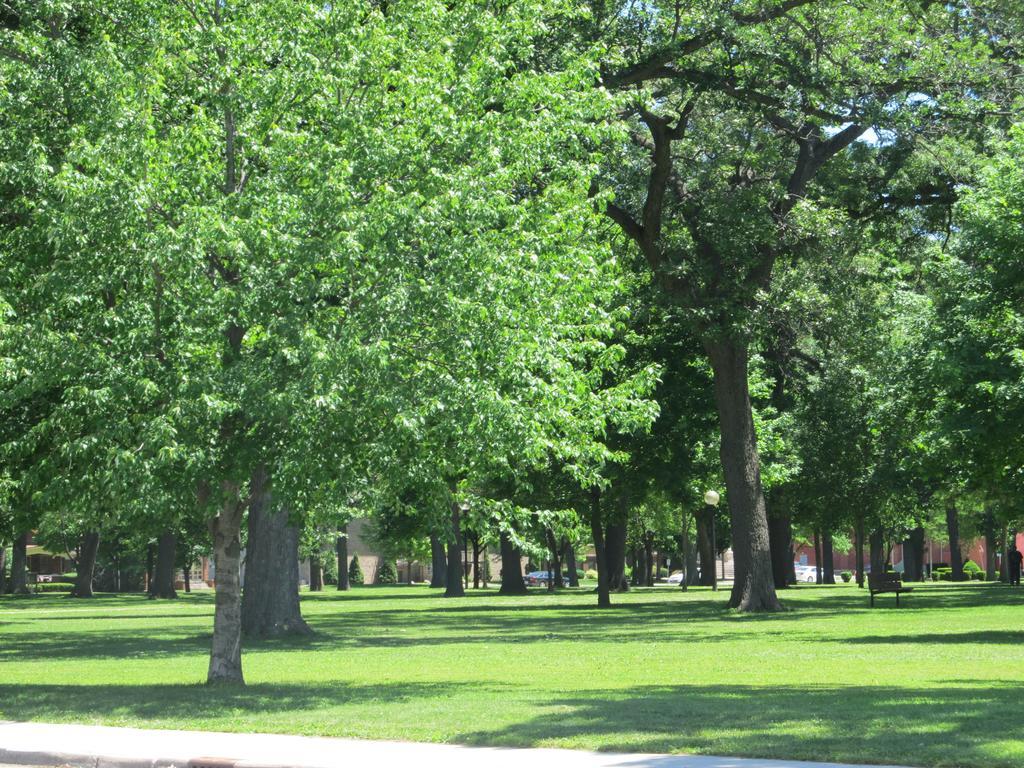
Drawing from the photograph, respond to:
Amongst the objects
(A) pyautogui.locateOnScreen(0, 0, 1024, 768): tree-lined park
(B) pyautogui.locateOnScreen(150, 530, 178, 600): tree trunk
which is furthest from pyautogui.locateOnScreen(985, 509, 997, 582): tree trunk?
(A) pyautogui.locateOnScreen(0, 0, 1024, 768): tree-lined park

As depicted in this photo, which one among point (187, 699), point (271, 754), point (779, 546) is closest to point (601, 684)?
point (187, 699)

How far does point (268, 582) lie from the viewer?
92.2 ft

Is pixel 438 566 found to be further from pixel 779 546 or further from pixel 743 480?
pixel 743 480

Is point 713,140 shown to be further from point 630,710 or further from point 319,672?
point 630,710

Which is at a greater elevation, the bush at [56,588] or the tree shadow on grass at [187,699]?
the tree shadow on grass at [187,699]

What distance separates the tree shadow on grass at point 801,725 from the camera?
33.3 feet

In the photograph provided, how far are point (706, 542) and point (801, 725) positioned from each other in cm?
6482

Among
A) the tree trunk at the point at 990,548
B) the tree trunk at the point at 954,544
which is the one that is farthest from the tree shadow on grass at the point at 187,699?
the tree trunk at the point at 954,544

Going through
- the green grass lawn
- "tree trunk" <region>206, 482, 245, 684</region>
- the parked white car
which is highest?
"tree trunk" <region>206, 482, 245, 684</region>

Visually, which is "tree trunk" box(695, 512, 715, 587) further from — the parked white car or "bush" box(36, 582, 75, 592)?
"bush" box(36, 582, 75, 592)

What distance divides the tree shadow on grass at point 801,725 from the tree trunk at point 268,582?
14.3 metres

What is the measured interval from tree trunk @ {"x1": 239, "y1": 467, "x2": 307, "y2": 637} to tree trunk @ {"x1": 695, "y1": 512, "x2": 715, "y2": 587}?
31.4 meters

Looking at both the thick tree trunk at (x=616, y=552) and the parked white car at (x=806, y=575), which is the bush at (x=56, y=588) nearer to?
the thick tree trunk at (x=616, y=552)

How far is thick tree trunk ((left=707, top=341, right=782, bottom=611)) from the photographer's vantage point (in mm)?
34344
